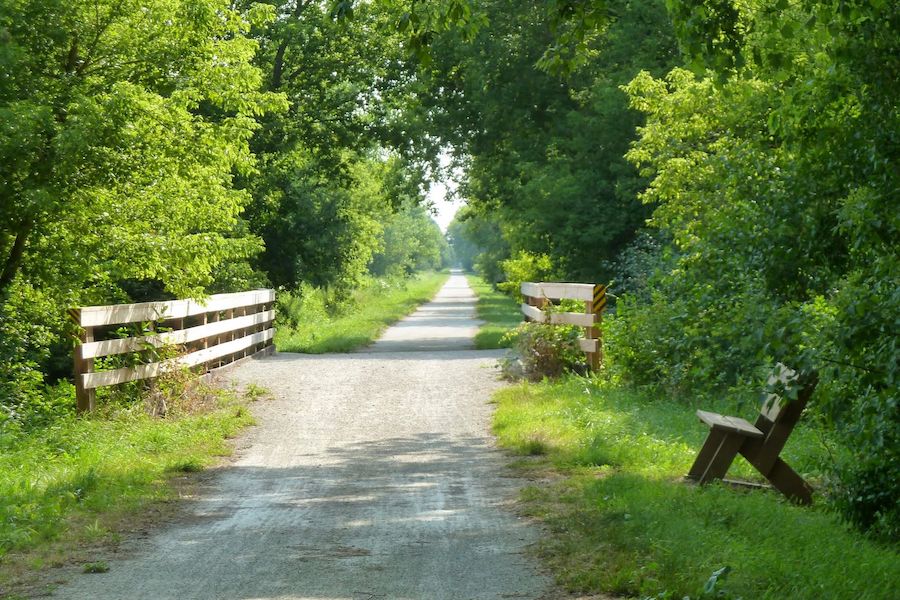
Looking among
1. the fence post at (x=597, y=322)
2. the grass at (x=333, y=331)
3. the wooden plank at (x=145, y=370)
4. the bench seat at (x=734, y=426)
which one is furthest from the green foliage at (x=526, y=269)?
the bench seat at (x=734, y=426)

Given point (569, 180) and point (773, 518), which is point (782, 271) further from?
point (569, 180)

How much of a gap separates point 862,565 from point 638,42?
22.0m

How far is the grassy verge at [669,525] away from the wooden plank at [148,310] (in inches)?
177

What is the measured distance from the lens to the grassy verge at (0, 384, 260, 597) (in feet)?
22.9

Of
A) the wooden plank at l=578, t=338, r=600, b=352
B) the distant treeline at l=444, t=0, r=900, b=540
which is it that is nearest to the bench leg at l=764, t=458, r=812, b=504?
the distant treeline at l=444, t=0, r=900, b=540

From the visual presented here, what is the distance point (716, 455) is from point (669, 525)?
1.56 meters

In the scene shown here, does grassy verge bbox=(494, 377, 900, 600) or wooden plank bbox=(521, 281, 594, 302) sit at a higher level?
wooden plank bbox=(521, 281, 594, 302)

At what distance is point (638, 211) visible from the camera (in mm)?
27938

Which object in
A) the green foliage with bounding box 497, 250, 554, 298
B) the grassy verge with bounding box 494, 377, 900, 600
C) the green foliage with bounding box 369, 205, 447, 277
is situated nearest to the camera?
the grassy verge with bounding box 494, 377, 900, 600

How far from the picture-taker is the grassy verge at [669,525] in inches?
225

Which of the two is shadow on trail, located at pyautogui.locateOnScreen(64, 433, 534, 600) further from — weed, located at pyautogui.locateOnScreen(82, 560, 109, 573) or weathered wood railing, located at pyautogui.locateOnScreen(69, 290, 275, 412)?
weathered wood railing, located at pyautogui.locateOnScreen(69, 290, 275, 412)

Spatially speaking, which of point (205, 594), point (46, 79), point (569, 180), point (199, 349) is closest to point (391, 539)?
point (205, 594)

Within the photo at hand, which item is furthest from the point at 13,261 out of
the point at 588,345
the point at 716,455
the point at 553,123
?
the point at 553,123

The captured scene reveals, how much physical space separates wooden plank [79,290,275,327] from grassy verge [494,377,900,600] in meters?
4.50
